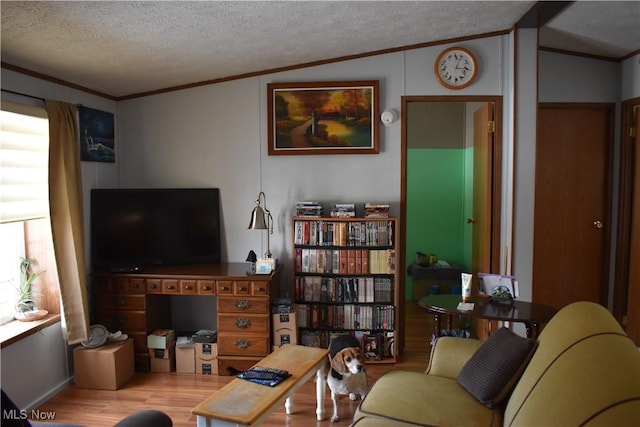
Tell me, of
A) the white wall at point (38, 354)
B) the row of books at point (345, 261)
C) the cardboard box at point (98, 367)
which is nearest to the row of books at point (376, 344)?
the row of books at point (345, 261)

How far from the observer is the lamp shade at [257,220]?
13.1 feet

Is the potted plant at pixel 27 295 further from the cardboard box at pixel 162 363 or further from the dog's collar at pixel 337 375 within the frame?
the dog's collar at pixel 337 375

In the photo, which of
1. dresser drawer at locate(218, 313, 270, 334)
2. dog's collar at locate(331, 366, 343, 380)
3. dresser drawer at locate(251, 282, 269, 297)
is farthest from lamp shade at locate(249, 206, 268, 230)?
dog's collar at locate(331, 366, 343, 380)

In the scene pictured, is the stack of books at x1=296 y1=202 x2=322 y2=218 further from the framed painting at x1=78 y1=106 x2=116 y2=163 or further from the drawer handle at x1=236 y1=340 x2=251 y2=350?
the framed painting at x1=78 y1=106 x2=116 y2=163

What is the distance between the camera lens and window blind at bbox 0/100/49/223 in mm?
3105

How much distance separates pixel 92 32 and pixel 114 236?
1.79 m

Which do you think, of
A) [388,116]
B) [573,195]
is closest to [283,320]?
[388,116]

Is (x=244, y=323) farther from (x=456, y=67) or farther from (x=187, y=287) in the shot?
(x=456, y=67)

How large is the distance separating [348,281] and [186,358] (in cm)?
141

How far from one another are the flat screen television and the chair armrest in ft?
6.94

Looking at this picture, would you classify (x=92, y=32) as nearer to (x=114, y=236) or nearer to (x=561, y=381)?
(x=114, y=236)

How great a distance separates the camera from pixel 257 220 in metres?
4.01

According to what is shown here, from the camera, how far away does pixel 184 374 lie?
393 cm

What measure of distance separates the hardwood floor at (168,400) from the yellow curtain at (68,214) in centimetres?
42
